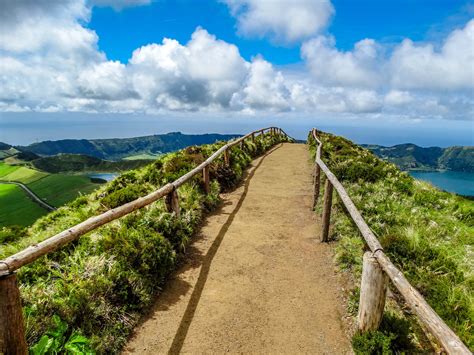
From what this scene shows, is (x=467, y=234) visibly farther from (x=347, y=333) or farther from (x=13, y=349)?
(x=13, y=349)

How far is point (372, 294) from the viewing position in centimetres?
394

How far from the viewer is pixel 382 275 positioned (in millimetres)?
3861

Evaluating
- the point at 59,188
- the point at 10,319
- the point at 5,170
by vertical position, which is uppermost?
the point at 10,319

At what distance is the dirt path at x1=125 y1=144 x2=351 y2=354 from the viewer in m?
4.52

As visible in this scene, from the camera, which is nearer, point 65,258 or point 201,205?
point 65,258

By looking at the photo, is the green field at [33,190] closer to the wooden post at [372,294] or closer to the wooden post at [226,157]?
the wooden post at [226,157]

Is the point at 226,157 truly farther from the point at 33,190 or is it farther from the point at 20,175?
the point at 20,175

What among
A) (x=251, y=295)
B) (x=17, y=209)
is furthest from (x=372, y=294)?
(x=17, y=209)

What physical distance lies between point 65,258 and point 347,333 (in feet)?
15.5

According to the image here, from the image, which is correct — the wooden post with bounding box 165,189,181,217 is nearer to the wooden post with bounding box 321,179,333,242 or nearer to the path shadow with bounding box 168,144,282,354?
the path shadow with bounding box 168,144,282,354

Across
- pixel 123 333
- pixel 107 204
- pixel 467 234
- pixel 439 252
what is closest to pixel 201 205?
pixel 107 204

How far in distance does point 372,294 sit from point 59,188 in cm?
13256

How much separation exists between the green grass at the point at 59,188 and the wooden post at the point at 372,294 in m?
106

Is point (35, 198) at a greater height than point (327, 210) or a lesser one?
lesser
